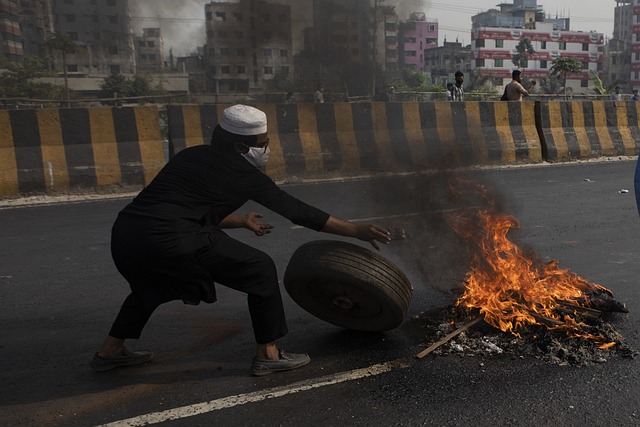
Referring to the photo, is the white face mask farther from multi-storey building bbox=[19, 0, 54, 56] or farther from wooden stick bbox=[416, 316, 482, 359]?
multi-storey building bbox=[19, 0, 54, 56]

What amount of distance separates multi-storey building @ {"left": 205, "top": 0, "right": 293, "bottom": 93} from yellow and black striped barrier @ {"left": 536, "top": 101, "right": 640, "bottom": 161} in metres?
6.34

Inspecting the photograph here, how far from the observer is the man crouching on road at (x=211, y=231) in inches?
128

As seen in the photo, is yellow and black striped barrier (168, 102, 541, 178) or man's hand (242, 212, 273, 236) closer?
man's hand (242, 212, 273, 236)

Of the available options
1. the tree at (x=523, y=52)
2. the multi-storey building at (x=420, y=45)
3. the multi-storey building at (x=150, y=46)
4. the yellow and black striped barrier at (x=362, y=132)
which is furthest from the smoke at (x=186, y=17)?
the tree at (x=523, y=52)

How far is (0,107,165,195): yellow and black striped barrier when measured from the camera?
372 inches

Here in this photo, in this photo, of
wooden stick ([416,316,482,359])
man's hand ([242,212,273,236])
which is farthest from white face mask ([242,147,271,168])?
wooden stick ([416,316,482,359])

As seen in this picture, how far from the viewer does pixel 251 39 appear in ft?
45.1

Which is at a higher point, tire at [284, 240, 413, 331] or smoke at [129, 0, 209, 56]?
smoke at [129, 0, 209, 56]

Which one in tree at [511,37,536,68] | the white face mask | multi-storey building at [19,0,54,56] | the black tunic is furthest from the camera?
tree at [511,37,536,68]

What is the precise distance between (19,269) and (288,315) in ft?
9.92

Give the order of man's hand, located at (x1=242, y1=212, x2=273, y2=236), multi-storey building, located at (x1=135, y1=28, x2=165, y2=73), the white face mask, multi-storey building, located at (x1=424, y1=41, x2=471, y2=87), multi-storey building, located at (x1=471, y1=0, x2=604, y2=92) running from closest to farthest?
the white face mask, man's hand, located at (x1=242, y1=212, x2=273, y2=236), multi-storey building, located at (x1=135, y1=28, x2=165, y2=73), multi-storey building, located at (x1=471, y1=0, x2=604, y2=92), multi-storey building, located at (x1=424, y1=41, x2=471, y2=87)

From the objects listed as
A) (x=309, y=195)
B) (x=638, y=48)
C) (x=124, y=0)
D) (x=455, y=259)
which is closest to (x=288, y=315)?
(x=455, y=259)

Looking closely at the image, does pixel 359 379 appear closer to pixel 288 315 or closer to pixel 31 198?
pixel 288 315

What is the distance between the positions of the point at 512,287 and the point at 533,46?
124779 millimetres
